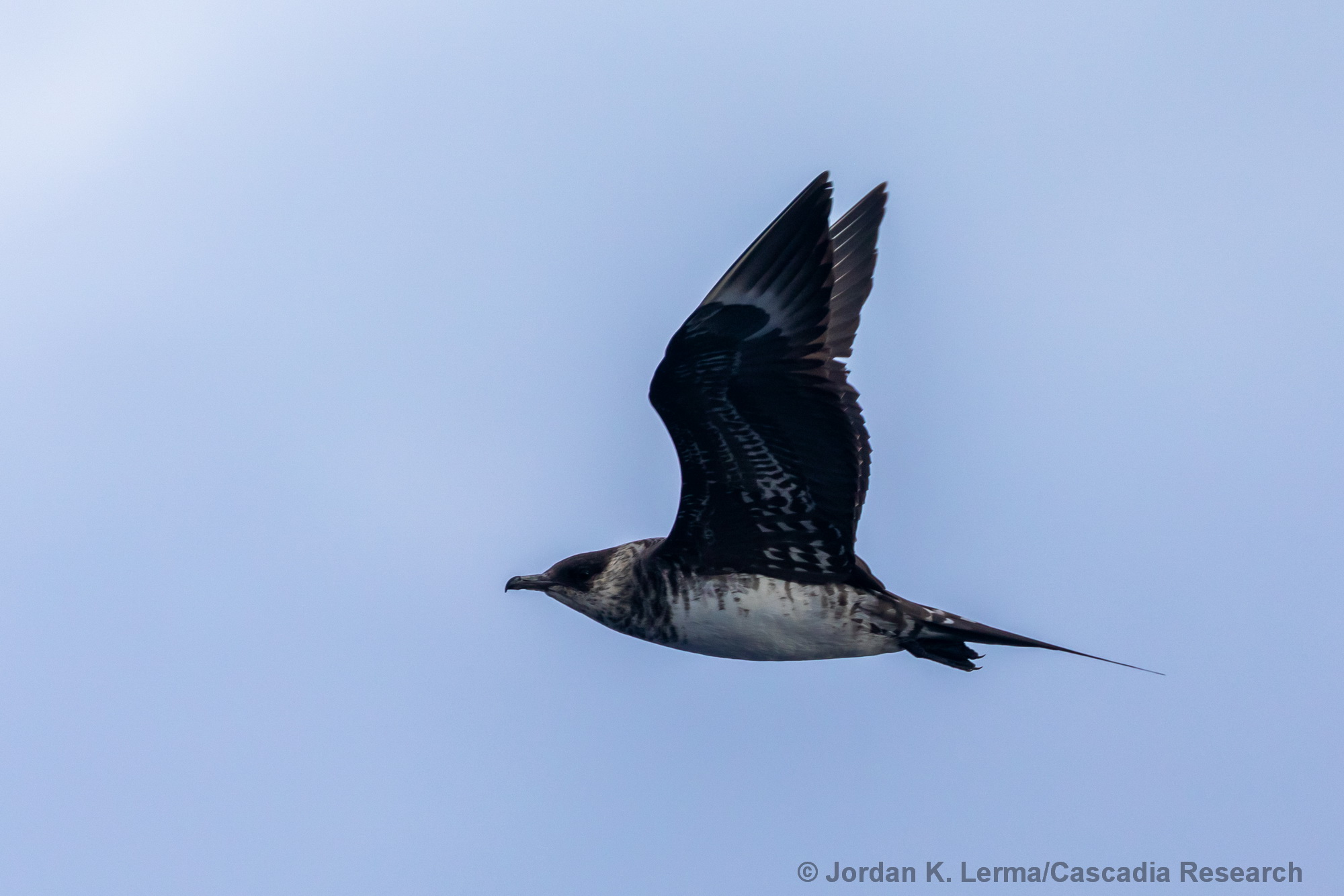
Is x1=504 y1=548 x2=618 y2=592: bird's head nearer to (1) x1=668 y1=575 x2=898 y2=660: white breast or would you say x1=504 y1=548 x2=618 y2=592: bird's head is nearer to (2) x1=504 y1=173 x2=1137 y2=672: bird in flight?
(2) x1=504 y1=173 x2=1137 y2=672: bird in flight

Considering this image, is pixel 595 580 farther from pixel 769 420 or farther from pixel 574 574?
pixel 769 420

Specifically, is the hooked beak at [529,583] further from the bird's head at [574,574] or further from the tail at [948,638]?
the tail at [948,638]

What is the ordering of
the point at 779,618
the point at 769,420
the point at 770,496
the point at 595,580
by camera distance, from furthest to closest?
the point at 595,580 < the point at 779,618 < the point at 770,496 < the point at 769,420

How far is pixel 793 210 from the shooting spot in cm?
750

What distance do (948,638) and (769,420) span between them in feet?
6.56

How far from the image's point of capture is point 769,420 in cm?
808

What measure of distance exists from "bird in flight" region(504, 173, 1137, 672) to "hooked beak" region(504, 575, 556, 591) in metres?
0.02

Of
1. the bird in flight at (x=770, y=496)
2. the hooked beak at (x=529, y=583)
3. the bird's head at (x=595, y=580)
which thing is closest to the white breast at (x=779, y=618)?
the bird in flight at (x=770, y=496)

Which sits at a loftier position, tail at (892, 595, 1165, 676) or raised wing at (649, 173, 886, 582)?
raised wing at (649, 173, 886, 582)

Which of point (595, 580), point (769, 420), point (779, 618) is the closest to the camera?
point (769, 420)

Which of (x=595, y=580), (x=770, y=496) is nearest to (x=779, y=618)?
(x=770, y=496)

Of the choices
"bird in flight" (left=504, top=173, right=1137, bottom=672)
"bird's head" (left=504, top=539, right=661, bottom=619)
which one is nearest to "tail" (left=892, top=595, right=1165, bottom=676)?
"bird in flight" (left=504, top=173, right=1137, bottom=672)

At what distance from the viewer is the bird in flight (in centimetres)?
761

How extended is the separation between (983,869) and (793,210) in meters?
5.40
